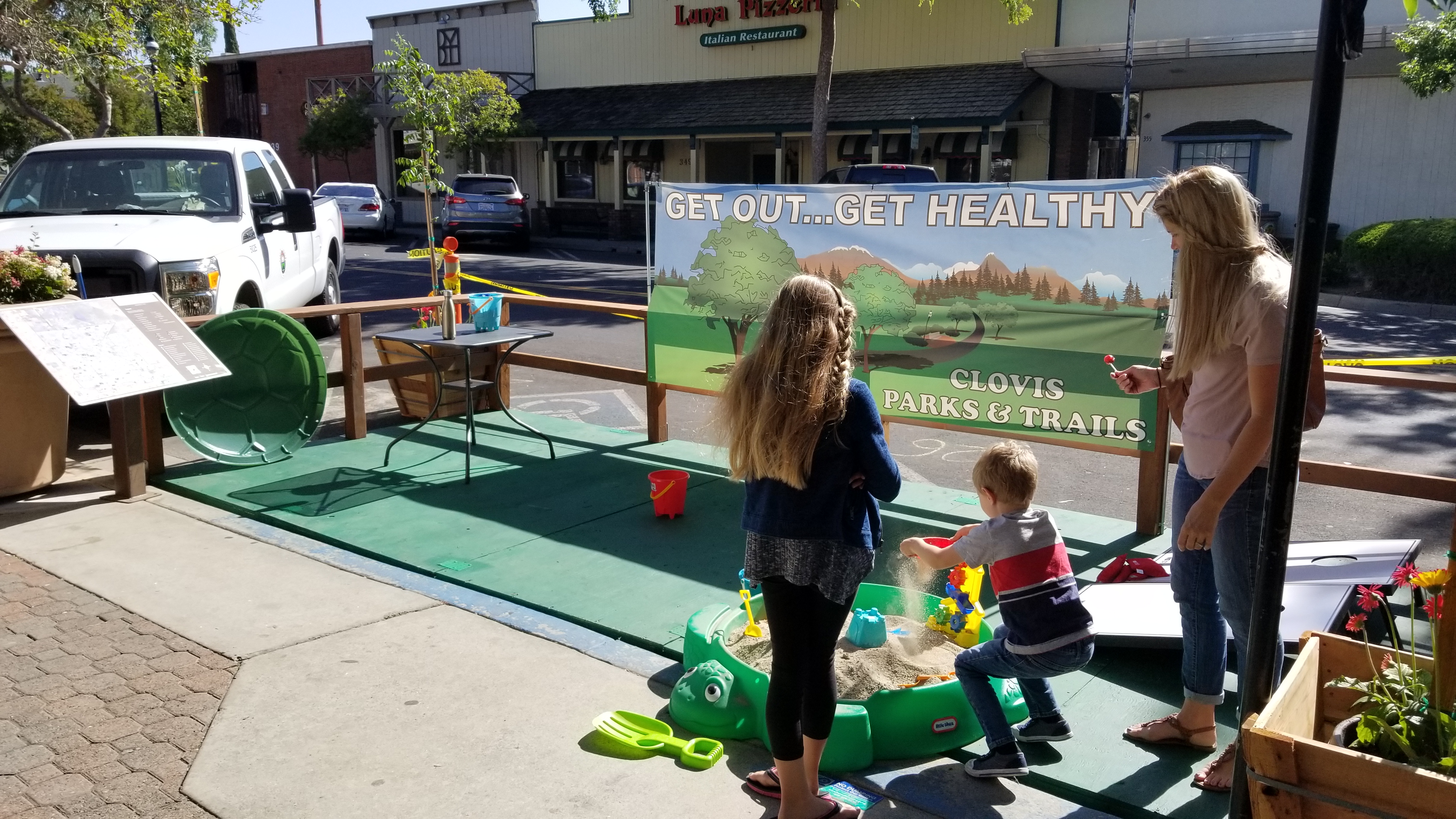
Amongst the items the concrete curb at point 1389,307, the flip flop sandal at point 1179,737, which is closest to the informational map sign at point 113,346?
the flip flop sandal at point 1179,737

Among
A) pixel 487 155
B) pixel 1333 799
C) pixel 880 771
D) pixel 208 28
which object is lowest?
pixel 880 771

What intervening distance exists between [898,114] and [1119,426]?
67.9 ft

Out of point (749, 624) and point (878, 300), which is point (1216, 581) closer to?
point (749, 624)

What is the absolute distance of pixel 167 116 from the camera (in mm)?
38250

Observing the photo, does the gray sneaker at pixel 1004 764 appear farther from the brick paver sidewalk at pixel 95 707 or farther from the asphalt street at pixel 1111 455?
the brick paver sidewalk at pixel 95 707

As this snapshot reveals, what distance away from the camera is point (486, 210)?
90.5ft

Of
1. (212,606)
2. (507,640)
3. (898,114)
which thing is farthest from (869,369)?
(898,114)

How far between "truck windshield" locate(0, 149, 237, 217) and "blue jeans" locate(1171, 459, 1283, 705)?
8.04 m

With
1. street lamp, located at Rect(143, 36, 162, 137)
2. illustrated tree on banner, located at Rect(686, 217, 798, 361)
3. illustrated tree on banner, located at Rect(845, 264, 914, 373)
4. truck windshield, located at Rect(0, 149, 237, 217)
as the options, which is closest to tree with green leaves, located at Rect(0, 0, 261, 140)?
street lamp, located at Rect(143, 36, 162, 137)

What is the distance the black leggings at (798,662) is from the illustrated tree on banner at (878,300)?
3.43 m

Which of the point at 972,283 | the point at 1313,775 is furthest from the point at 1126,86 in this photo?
the point at 1313,775

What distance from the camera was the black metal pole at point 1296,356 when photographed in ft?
7.38

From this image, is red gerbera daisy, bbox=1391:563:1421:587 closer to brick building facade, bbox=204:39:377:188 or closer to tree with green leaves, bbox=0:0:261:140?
tree with green leaves, bbox=0:0:261:140

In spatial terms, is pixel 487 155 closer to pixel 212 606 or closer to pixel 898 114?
pixel 898 114
